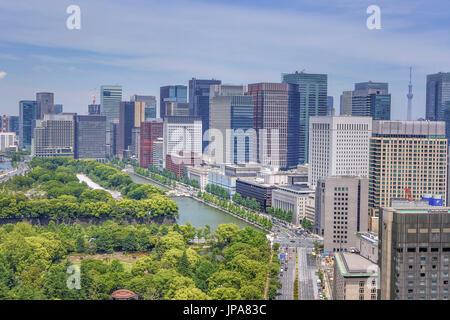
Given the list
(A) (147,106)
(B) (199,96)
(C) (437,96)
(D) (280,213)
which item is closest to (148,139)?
(B) (199,96)

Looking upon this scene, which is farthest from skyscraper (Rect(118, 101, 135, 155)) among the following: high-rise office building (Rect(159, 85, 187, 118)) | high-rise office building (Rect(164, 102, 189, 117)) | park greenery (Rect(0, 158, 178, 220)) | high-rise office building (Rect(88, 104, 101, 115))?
park greenery (Rect(0, 158, 178, 220))

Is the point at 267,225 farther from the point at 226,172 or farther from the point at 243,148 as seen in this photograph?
the point at 243,148

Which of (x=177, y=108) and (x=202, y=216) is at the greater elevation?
(x=177, y=108)

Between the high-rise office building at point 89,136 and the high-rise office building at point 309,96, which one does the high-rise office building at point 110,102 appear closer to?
the high-rise office building at point 89,136

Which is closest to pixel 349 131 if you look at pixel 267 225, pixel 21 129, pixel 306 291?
pixel 267 225

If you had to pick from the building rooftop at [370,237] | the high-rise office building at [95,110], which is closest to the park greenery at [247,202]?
the building rooftop at [370,237]

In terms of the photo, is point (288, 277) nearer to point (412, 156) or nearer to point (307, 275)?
point (307, 275)
